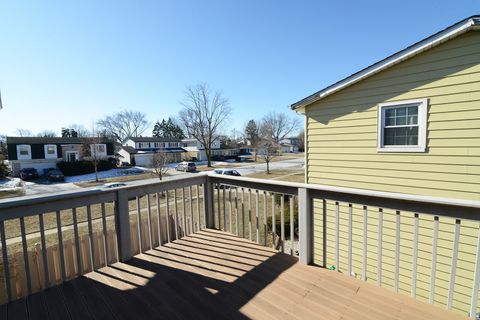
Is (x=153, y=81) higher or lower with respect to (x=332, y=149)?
higher

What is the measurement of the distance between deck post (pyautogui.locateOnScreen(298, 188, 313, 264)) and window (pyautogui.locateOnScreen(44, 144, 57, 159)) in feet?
108

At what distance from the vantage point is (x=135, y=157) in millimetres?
33312

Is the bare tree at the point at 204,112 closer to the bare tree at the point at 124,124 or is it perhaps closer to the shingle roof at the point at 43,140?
the shingle roof at the point at 43,140

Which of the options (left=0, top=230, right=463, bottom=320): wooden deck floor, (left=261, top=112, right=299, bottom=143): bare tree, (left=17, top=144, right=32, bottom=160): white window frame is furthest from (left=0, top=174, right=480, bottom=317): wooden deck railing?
(left=261, top=112, right=299, bottom=143): bare tree

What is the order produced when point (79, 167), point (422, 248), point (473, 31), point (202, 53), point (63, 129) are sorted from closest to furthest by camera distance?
point (473, 31)
point (422, 248)
point (202, 53)
point (79, 167)
point (63, 129)

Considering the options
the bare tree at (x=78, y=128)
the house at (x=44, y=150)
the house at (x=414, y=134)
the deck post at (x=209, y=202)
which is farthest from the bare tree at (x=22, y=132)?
the house at (x=414, y=134)

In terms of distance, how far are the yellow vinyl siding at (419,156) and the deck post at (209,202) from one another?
1762 millimetres

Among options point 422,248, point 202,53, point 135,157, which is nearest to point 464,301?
point 422,248

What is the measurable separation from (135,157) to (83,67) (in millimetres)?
26250

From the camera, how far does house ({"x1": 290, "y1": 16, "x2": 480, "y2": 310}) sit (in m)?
3.66

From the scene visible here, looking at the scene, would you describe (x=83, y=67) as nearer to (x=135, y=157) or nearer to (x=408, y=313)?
(x=408, y=313)

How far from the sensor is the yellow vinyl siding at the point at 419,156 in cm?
366

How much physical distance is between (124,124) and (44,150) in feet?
69.0

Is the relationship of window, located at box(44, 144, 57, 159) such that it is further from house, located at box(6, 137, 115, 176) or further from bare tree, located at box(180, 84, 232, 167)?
bare tree, located at box(180, 84, 232, 167)
